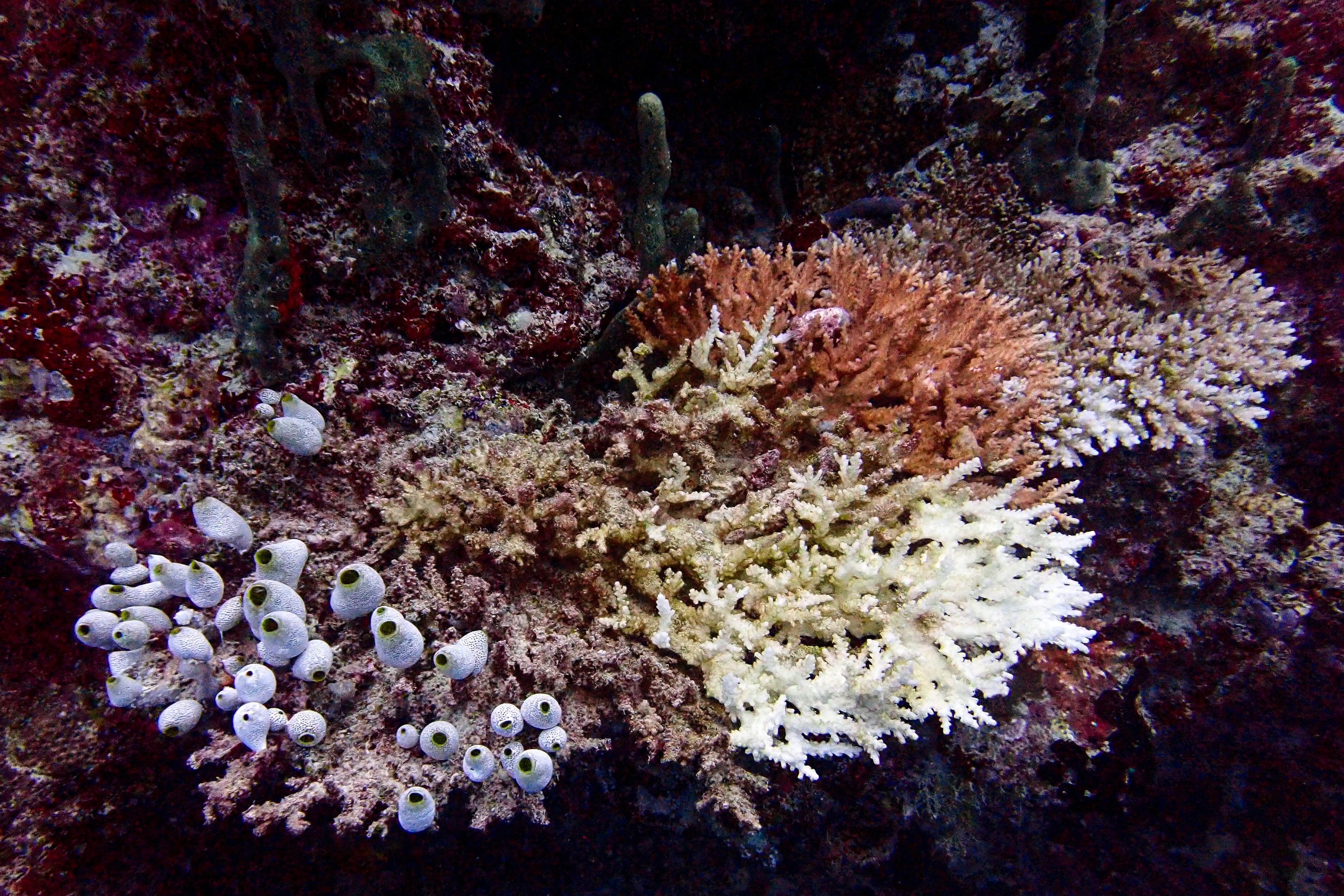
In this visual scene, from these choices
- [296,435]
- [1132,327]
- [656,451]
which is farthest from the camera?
[1132,327]

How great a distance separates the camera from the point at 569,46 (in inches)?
128

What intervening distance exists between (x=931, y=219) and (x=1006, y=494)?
2110mm

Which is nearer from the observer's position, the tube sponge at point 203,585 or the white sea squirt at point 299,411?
the tube sponge at point 203,585

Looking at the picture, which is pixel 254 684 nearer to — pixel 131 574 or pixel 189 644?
pixel 189 644

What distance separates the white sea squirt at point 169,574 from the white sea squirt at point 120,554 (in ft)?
0.22

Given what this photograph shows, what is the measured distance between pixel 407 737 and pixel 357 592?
1.76 ft

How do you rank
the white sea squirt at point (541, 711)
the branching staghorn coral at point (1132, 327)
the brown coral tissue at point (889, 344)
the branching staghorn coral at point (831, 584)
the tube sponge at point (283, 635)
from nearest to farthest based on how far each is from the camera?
the tube sponge at point (283, 635) < the white sea squirt at point (541, 711) < the branching staghorn coral at point (831, 584) < the brown coral tissue at point (889, 344) < the branching staghorn coral at point (1132, 327)

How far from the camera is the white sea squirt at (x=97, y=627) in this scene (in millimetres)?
1994

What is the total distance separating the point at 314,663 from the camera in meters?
2.00

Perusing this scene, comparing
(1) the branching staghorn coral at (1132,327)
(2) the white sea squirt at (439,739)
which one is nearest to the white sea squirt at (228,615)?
(2) the white sea squirt at (439,739)

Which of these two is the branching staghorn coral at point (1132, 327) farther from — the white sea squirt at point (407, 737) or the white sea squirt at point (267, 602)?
the white sea squirt at point (267, 602)

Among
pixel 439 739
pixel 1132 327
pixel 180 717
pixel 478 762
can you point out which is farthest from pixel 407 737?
pixel 1132 327

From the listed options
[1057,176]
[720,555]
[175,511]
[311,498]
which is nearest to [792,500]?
[720,555]

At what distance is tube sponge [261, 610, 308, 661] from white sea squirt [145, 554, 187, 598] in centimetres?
40
